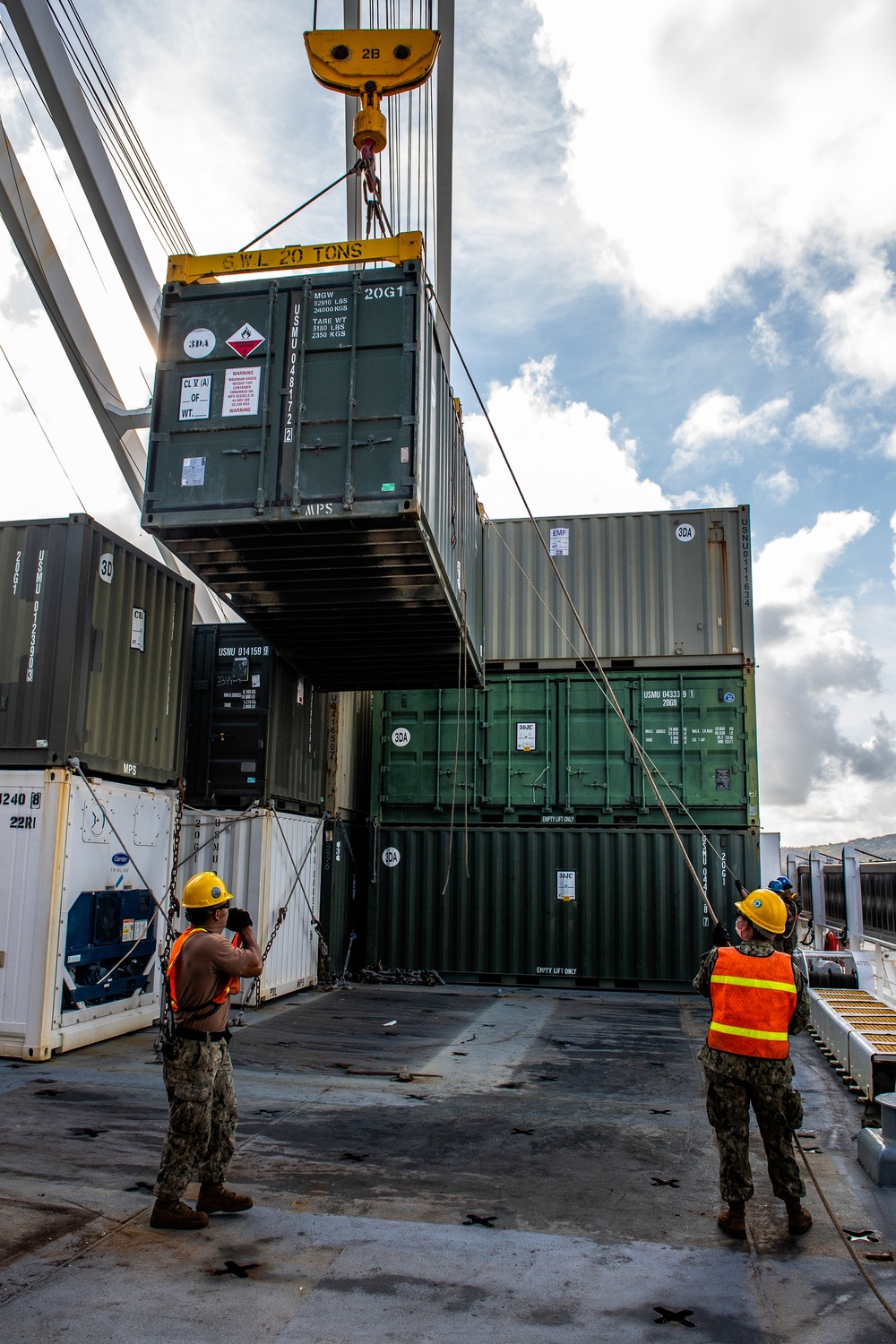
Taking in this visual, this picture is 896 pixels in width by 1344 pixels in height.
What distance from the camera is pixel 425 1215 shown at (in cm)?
509

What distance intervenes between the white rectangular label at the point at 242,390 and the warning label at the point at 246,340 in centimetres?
17

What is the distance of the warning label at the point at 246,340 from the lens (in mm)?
8727

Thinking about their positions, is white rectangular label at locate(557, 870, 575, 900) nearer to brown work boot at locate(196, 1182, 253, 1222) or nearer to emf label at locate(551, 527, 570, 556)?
emf label at locate(551, 527, 570, 556)

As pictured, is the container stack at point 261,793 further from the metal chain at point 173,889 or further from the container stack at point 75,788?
the container stack at point 75,788

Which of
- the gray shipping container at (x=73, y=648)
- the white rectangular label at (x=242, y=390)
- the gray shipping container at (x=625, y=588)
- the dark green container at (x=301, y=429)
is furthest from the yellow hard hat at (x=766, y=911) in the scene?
the gray shipping container at (x=625, y=588)

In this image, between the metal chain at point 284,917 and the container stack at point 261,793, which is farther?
the container stack at point 261,793

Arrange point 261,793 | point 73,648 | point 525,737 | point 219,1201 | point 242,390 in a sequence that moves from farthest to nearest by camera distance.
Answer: point 525,737 → point 261,793 → point 73,648 → point 242,390 → point 219,1201

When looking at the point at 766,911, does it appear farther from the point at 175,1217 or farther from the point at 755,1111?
the point at 175,1217

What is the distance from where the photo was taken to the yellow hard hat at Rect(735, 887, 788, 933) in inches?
205

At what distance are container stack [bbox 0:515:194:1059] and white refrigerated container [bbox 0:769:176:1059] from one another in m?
0.01

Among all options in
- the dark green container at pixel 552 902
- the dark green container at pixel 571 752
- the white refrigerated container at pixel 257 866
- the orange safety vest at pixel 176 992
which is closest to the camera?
the orange safety vest at pixel 176 992

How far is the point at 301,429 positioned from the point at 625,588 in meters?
7.79

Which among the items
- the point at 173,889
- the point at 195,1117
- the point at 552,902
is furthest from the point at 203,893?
the point at 552,902

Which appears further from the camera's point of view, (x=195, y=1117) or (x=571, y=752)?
(x=571, y=752)
